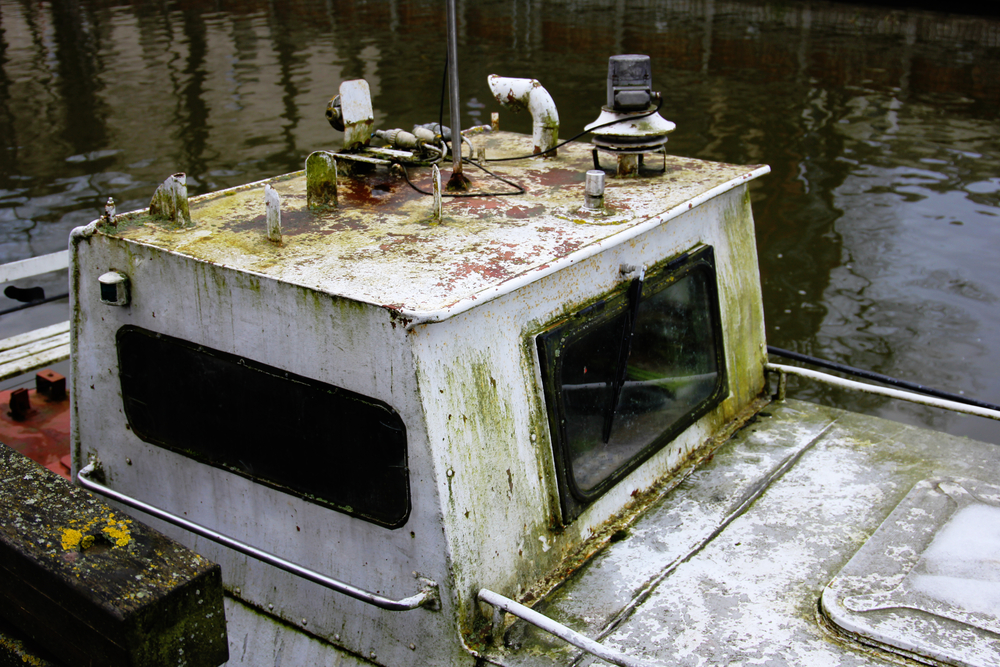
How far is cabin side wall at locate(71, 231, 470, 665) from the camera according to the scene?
8.58 ft

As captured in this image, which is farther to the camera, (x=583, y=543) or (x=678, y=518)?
(x=678, y=518)

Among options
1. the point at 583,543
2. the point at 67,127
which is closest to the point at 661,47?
the point at 67,127

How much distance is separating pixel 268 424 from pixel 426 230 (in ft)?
2.90

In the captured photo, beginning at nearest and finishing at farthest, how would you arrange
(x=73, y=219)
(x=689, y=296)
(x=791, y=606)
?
(x=791, y=606) < (x=689, y=296) < (x=73, y=219)

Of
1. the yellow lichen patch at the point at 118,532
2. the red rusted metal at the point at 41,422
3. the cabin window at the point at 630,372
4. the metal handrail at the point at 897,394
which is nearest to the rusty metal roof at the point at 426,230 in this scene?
the cabin window at the point at 630,372

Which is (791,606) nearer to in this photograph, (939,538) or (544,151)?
(939,538)

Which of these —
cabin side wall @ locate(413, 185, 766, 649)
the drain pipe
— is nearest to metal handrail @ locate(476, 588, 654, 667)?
cabin side wall @ locate(413, 185, 766, 649)

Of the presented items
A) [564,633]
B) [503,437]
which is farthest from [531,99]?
[564,633]

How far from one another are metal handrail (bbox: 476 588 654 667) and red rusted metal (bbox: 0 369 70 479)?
3.24 m

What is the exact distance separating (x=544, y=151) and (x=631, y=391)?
1382 mm

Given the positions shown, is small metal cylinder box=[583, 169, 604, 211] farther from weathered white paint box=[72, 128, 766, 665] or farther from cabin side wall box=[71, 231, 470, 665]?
cabin side wall box=[71, 231, 470, 665]

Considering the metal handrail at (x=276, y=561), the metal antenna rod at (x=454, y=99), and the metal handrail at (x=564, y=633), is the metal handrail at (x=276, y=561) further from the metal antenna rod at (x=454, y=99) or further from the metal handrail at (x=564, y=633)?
the metal antenna rod at (x=454, y=99)

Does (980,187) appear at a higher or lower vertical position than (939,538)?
lower

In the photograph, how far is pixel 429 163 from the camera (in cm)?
391
